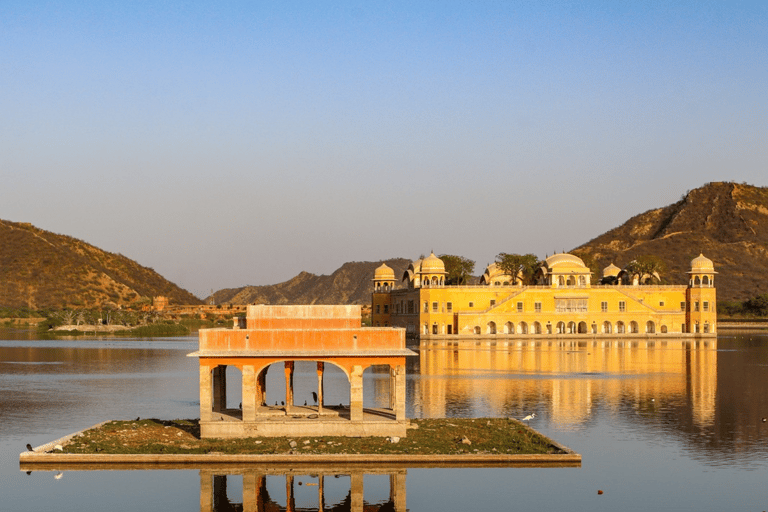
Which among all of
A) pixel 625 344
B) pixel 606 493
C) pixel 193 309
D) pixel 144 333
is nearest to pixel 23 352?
pixel 144 333

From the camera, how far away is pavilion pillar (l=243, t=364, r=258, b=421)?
26750 millimetres

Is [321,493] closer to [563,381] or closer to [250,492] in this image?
[250,492]

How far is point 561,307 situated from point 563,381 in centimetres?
5350

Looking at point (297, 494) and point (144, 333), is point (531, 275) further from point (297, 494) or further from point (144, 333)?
point (297, 494)

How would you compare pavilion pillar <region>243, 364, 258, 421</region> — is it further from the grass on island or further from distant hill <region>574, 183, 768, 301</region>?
distant hill <region>574, 183, 768, 301</region>

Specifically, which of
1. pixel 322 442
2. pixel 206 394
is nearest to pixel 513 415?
pixel 322 442

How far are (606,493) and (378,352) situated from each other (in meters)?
7.03

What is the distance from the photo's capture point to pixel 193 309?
474ft

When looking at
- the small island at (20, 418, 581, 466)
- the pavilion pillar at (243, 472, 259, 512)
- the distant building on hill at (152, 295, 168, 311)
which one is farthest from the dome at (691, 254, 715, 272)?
the pavilion pillar at (243, 472, 259, 512)

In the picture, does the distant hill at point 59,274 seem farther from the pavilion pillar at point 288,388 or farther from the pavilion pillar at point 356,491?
the pavilion pillar at point 356,491

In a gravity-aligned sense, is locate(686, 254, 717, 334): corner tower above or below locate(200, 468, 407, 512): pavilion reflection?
above

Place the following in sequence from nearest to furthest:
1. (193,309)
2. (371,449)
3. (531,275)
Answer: (371,449) → (531,275) → (193,309)

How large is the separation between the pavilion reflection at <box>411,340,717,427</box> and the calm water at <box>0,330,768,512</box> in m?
0.11

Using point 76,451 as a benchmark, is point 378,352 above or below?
above
